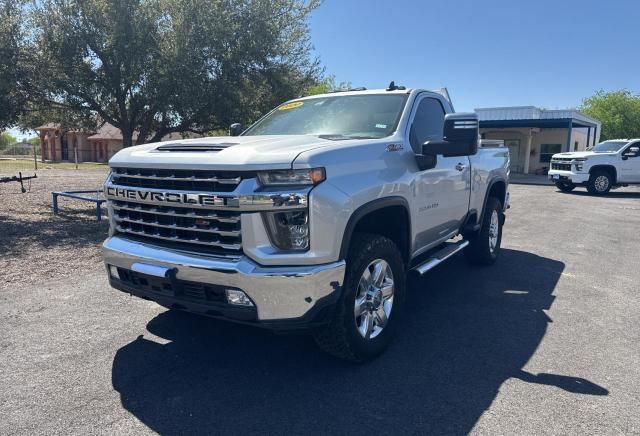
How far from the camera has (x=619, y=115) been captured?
55031 millimetres

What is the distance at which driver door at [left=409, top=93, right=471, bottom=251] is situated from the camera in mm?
4213

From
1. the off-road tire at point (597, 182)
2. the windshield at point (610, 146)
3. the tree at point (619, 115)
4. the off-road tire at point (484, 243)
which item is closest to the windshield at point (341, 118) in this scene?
the off-road tire at point (484, 243)

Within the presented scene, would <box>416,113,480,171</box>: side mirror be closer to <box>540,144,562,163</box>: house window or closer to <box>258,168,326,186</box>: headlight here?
<box>258,168,326,186</box>: headlight

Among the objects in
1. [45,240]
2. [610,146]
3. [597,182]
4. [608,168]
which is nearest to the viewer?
[45,240]

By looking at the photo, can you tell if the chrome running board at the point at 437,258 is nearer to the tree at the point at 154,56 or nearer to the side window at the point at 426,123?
the side window at the point at 426,123

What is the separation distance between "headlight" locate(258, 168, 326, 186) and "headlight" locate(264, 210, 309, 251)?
180 millimetres

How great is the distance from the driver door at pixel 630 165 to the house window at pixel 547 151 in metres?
16.0

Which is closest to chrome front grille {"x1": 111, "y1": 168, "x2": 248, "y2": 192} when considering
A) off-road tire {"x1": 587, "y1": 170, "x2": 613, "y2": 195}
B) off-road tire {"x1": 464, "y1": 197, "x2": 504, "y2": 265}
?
off-road tire {"x1": 464, "y1": 197, "x2": 504, "y2": 265}

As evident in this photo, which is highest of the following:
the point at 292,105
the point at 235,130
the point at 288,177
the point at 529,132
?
the point at 529,132

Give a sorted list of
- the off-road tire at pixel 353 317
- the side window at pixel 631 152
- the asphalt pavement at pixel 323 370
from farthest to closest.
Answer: the side window at pixel 631 152 → the off-road tire at pixel 353 317 → the asphalt pavement at pixel 323 370

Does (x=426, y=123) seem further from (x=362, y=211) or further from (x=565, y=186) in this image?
(x=565, y=186)

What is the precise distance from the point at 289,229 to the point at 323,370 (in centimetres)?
118

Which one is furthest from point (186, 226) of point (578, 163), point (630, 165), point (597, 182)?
point (630, 165)

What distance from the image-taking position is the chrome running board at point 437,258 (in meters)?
4.20
